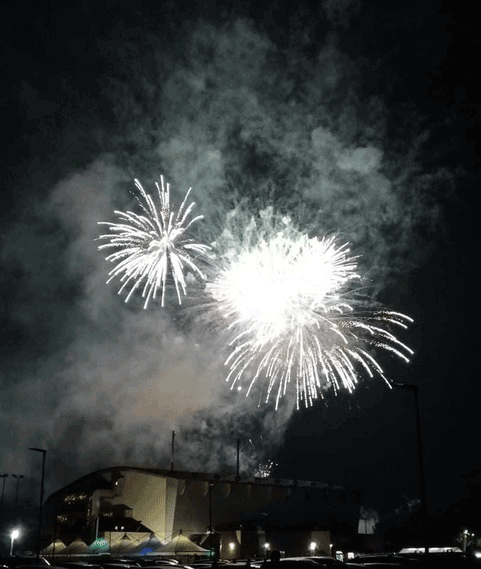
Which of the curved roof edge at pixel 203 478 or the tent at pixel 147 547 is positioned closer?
the tent at pixel 147 547

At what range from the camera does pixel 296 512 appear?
232 feet

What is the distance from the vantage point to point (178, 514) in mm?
59844

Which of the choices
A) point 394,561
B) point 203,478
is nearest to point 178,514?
point 203,478

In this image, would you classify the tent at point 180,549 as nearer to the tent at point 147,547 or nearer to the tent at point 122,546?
the tent at point 147,547

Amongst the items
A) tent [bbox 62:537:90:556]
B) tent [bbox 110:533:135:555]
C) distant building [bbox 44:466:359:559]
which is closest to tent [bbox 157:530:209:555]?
distant building [bbox 44:466:359:559]

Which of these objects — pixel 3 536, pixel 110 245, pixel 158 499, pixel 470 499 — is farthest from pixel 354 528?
pixel 3 536

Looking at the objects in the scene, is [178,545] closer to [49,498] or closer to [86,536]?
[86,536]

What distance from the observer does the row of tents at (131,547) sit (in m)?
50.1

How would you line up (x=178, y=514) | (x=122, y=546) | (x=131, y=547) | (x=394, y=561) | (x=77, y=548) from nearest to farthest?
1. (x=394, y=561)
2. (x=131, y=547)
3. (x=122, y=546)
4. (x=77, y=548)
5. (x=178, y=514)

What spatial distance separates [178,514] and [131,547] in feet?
22.9

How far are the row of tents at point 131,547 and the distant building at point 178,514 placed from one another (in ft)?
0.60

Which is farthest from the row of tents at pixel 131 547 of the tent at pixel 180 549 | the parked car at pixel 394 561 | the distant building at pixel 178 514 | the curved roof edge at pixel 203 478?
the parked car at pixel 394 561

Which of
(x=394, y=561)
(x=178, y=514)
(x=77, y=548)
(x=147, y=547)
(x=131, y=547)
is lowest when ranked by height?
(x=77, y=548)

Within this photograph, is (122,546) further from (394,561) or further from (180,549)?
(394,561)
